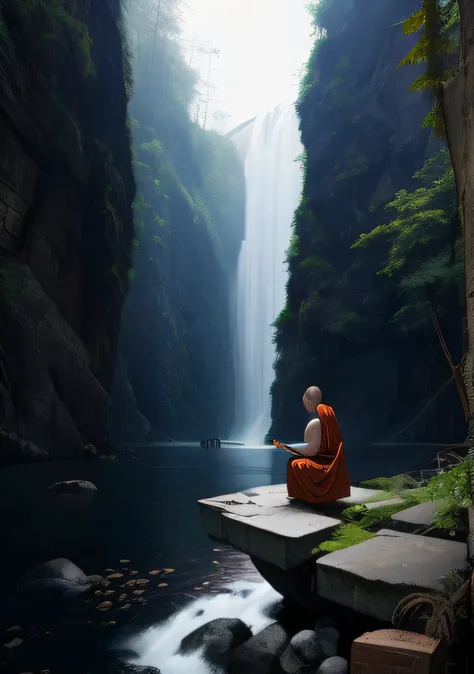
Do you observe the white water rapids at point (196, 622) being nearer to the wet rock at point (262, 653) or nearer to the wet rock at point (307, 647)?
the wet rock at point (262, 653)

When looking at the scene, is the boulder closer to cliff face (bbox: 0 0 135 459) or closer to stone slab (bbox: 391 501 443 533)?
stone slab (bbox: 391 501 443 533)

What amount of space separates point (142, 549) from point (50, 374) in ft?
45.5

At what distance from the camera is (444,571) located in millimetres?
2664

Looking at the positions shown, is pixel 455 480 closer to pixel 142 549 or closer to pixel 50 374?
pixel 142 549

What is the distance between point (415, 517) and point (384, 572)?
1.21 meters

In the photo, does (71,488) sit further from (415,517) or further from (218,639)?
(415,517)

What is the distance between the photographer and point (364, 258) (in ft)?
93.3

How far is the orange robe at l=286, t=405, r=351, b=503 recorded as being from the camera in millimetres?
4668

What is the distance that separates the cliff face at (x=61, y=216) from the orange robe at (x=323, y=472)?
1437 cm

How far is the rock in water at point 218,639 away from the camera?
374 centimetres

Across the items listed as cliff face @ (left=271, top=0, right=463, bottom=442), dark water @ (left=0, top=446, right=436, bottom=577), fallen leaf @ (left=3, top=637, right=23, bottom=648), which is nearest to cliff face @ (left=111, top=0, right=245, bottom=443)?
cliff face @ (left=271, top=0, right=463, bottom=442)

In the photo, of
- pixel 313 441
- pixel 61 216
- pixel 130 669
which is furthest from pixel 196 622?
pixel 61 216

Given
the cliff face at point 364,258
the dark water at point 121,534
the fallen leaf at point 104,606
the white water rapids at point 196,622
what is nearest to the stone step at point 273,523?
the white water rapids at point 196,622

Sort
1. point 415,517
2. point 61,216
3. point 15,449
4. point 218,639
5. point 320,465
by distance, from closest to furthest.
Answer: point 415,517
point 218,639
point 320,465
point 15,449
point 61,216
